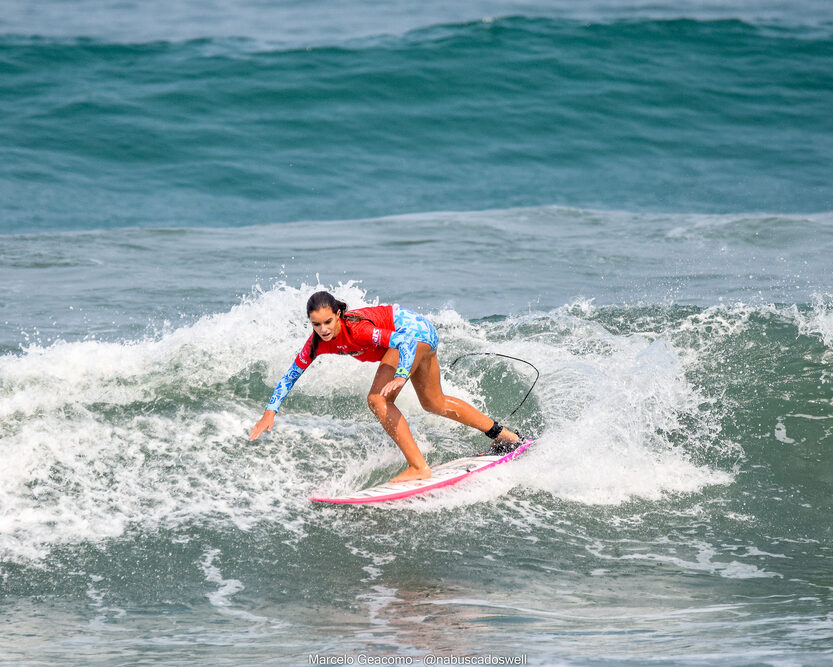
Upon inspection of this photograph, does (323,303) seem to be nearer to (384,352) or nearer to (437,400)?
(384,352)

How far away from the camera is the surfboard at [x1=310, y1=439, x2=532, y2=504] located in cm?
629

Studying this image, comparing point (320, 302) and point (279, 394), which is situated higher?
point (320, 302)

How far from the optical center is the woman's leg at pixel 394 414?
6.24 meters

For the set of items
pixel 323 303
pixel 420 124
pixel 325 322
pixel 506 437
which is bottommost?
pixel 506 437

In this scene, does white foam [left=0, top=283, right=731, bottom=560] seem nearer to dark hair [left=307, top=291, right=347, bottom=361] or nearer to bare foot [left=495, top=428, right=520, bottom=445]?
bare foot [left=495, top=428, right=520, bottom=445]

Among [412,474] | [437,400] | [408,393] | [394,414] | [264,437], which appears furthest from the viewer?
[408,393]

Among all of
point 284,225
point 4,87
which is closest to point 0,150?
point 4,87

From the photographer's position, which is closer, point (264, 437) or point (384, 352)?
point (384, 352)

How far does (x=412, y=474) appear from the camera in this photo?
6.53 metres

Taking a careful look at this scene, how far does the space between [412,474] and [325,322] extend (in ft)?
4.60

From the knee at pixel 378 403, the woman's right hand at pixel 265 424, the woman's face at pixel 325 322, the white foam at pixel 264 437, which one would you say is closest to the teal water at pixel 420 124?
the white foam at pixel 264 437

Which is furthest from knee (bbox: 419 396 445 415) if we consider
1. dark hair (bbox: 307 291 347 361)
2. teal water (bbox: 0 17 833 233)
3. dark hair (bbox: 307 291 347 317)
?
teal water (bbox: 0 17 833 233)

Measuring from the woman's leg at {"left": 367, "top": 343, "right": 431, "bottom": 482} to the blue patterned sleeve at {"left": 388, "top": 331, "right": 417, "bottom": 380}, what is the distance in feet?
0.27

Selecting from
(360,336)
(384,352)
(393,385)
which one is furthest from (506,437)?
(360,336)
